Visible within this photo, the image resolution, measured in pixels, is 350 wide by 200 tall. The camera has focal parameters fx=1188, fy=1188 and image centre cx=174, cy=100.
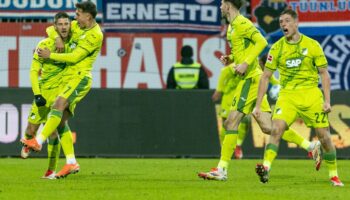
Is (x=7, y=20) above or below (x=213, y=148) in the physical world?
above

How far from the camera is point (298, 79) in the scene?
14.4 meters

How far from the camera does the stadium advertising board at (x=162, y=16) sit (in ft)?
83.5

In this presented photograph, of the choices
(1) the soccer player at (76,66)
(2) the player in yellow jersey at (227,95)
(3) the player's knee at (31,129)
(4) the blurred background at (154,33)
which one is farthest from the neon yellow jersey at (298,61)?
(4) the blurred background at (154,33)

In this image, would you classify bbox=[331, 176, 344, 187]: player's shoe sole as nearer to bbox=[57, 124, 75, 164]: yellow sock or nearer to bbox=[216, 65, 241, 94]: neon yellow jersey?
bbox=[57, 124, 75, 164]: yellow sock

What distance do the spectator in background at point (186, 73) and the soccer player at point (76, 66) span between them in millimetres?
7607

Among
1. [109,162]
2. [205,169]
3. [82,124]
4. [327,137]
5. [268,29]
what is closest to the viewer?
[327,137]

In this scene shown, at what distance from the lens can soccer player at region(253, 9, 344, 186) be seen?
46.7ft

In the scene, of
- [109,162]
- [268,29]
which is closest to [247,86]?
[109,162]

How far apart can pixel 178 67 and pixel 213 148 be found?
7.85ft

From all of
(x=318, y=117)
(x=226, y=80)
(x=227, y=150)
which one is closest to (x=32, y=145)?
(x=227, y=150)

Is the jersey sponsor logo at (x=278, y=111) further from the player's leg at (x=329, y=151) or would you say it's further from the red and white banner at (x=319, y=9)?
the red and white banner at (x=319, y=9)

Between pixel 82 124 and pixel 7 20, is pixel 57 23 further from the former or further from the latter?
pixel 7 20

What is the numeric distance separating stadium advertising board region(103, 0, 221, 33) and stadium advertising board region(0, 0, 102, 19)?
37 centimetres

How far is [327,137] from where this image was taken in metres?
14.3
